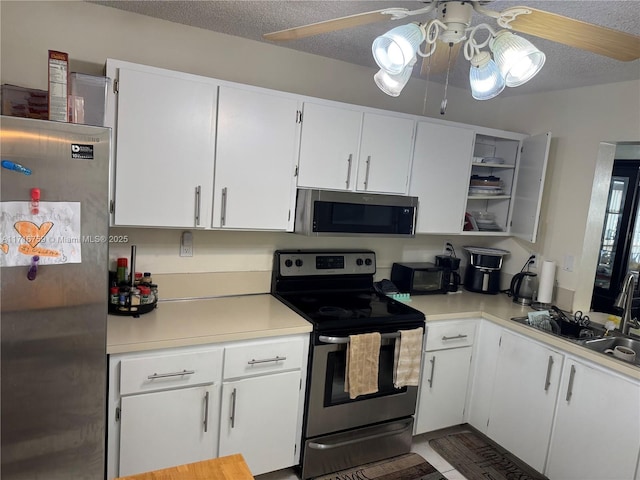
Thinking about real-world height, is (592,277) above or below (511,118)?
below

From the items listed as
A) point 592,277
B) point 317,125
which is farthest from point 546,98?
point 317,125

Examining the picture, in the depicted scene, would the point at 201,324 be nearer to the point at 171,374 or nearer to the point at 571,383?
the point at 171,374

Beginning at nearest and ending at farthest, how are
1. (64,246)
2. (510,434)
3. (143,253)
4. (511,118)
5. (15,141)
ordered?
(15,141) < (64,246) < (143,253) < (510,434) < (511,118)

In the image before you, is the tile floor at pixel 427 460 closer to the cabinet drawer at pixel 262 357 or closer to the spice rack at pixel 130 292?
the cabinet drawer at pixel 262 357

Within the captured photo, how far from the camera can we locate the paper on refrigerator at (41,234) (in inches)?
56.2

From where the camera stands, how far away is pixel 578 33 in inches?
46.6

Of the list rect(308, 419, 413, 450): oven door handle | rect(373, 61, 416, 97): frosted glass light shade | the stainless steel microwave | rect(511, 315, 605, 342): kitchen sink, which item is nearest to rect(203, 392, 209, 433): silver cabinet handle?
rect(308, 419, 413, 450): oven door handle

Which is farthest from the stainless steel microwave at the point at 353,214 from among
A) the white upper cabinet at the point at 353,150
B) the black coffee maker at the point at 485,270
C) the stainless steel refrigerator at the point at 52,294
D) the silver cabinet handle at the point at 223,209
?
the stainless steel refrigerator at the point at 52,294

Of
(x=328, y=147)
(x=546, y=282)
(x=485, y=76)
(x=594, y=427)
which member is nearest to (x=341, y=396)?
(x=594, y=427)

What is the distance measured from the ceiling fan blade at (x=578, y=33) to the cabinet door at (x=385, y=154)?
1299mm

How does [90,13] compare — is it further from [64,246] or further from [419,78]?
[419,78]

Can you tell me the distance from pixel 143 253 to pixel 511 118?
2821mm

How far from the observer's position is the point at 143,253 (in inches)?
92.6

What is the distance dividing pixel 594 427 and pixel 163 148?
2552 millimetres
